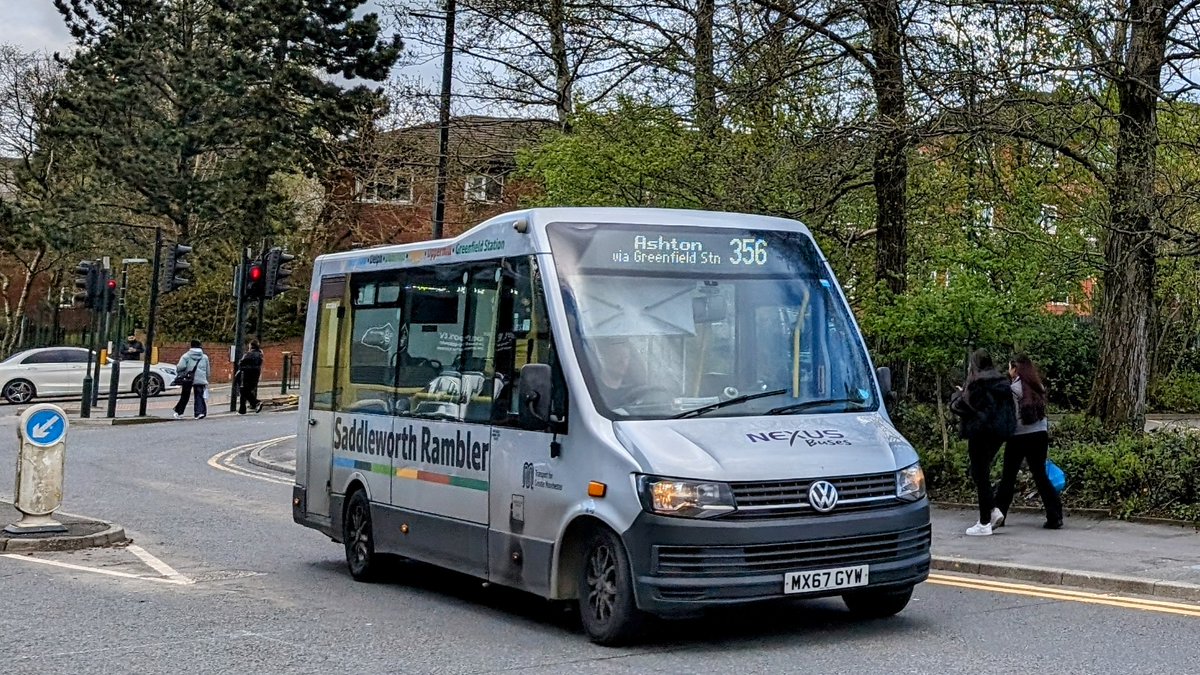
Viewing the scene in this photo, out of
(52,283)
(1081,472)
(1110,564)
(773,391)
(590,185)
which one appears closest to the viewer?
(773,391)

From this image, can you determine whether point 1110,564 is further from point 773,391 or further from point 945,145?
point 945,145

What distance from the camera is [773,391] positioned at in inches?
351

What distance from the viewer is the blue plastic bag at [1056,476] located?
44.5 feet

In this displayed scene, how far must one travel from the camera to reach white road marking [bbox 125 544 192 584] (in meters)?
11.7

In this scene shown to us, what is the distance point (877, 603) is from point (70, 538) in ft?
24.9

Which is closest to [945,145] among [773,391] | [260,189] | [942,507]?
[942,507]

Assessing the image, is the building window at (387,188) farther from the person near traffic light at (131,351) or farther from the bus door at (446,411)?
the bus door at (446,411)

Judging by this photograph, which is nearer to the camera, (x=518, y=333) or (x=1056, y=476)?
(x=518, y=333)

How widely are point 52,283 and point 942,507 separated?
5209 cm

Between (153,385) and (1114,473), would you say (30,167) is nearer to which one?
(153,385)

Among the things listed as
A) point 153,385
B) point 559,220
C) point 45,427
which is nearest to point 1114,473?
point 559,220

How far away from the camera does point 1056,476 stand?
13617mm

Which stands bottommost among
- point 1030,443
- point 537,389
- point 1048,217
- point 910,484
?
point 910,484

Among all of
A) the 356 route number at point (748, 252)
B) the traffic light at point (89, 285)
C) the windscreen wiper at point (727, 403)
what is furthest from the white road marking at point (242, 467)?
the windscreen wiper at point (727, 403)
